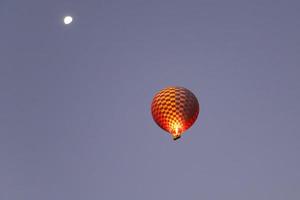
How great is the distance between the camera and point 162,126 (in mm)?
32844

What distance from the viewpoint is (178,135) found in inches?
1275

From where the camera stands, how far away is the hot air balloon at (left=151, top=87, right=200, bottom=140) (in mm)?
32312

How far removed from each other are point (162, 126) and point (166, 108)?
3.80 ft

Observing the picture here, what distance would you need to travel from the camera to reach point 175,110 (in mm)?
32188

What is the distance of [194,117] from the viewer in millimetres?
33188

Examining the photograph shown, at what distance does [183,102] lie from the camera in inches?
1277

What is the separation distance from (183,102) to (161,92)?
1.67 metres

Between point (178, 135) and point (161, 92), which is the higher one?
point (161, 92)

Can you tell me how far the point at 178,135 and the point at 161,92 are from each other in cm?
286

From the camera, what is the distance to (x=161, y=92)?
33375 millimetres

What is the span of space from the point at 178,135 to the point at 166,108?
171 centimetres

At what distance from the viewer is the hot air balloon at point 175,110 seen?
3231 cm

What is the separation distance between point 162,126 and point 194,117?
6.56ft

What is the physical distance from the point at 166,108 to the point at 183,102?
104 centimetres
